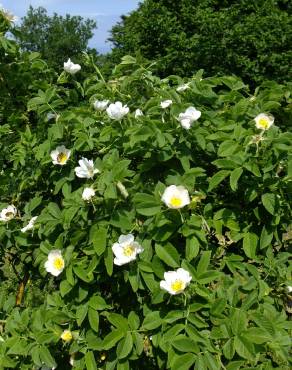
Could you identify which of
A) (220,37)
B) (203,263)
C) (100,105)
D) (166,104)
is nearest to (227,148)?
(166,104)

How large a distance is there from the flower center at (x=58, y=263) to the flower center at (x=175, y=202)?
0.32 meters

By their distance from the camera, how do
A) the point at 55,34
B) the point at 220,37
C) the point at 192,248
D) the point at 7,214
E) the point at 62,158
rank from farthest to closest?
1. the point at 55,34
2. the point at 220,37
3. the point at 7,214
4. the point at 62,158
5. the point at 192,248

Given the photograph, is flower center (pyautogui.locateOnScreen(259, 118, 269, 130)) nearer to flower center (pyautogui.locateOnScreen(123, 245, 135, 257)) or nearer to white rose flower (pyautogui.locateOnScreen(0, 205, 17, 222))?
flower center (pyautogui.locateOnScreen(123, 245, 135, 257))

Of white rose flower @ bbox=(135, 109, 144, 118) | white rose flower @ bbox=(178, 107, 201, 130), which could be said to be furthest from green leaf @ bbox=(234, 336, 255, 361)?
white rose flower @ bbox=(135, 109, 144, 118)

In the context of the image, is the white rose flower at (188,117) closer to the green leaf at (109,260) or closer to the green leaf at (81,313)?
the green leaf at (109,260)

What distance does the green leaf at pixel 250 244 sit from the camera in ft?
4.60

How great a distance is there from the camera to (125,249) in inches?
49.5

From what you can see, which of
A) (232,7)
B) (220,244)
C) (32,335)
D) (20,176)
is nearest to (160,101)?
(220,244)

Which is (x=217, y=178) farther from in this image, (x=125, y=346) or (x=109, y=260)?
(x=125, y=346)

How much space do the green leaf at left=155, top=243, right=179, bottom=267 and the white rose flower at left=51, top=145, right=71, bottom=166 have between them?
1.27ft

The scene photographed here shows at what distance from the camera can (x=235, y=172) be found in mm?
1321

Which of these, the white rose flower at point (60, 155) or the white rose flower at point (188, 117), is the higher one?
the white rose flower at point (188, 117)

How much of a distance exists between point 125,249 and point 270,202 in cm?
35

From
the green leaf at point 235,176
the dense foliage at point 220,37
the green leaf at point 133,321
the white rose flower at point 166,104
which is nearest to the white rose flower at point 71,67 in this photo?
the white rose flower at point 166,104
